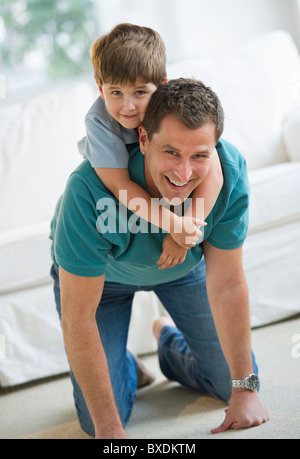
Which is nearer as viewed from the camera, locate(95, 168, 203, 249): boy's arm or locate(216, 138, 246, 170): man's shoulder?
locate(95, 168, 203, 249): boy's arm

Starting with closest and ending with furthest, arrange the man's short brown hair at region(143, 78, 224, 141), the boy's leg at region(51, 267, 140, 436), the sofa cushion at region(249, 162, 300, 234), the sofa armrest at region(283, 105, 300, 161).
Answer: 1. the man's short brown hair at region(143, 78, 224, 141)
2. the boy's leg at region(51, 267, 140, 436)
3. the sofa cushion at region(249, 162, 300, 234)
4. the sofa armrest at region(283, 105, 300, 161)

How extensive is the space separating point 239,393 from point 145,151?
0.59 meters

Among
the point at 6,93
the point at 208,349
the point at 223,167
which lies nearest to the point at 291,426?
the point at 208,349

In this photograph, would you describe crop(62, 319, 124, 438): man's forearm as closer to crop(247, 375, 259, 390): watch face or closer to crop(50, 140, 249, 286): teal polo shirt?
crop(50, 140, 249, 286): teal polo shirt

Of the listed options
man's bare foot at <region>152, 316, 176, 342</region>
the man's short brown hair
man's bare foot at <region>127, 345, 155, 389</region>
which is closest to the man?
the man's short brown hair

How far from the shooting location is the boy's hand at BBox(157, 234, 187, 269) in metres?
1.25

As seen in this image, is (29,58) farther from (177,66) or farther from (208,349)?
(208,349)

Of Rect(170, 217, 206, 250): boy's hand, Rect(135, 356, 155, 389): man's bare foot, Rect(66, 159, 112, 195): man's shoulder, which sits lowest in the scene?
Rect(135, 356, 155, 389): man's bare foot

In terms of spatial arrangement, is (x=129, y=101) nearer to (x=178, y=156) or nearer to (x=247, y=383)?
(x=178, y=156)

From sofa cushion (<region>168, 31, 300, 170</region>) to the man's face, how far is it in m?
1.26

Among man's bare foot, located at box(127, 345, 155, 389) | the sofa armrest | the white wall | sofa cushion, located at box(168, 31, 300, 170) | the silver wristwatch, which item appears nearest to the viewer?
the silver wristwatch

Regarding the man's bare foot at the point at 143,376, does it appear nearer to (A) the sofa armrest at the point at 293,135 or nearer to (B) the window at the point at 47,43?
(A) the sofa armrest at the point at 293,135

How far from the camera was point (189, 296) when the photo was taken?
158 centimetres

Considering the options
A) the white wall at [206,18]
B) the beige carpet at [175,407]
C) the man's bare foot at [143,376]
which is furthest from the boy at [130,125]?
the white wall at [206,18]
